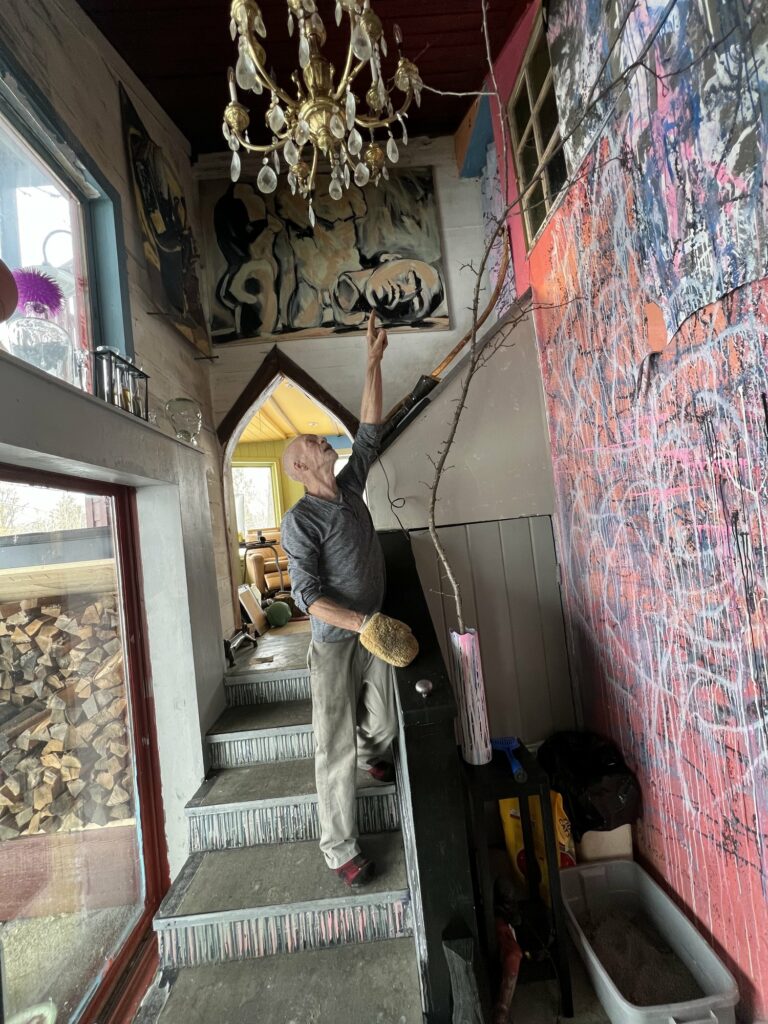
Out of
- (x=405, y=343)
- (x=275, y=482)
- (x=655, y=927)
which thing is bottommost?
(x=655, y=927)

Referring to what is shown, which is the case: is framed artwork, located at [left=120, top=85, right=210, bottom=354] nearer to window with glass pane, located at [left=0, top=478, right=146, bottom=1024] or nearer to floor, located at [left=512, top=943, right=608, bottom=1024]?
window with glass pane, located at [left=0, top=478, right=146, bottom=1024]

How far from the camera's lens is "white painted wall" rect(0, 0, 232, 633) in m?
2.09

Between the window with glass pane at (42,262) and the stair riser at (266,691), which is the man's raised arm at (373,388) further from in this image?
the stair riser at (266,691)

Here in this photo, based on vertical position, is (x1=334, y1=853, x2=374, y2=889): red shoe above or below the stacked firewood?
below

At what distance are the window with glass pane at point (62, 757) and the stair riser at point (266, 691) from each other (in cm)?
64

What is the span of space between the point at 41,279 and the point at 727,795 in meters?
2.97

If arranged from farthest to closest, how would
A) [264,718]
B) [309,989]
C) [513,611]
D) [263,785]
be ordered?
[513,611] → [264,718] → [263,785] → [309,989]

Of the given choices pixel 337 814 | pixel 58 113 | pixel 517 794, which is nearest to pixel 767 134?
pixel 517 794

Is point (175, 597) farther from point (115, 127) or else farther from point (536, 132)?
point (536, 132)

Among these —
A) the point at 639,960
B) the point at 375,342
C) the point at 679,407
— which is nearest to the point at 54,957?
the point at 639,960

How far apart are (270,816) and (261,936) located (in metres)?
0.43

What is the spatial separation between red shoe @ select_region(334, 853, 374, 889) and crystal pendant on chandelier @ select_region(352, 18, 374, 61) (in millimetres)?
2686

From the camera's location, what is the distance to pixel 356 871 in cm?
185

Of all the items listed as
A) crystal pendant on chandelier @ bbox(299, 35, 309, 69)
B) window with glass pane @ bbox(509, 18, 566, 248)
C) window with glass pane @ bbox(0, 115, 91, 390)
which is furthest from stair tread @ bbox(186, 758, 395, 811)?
window with glass pane @ bbox(509, 18, 566, 248)
